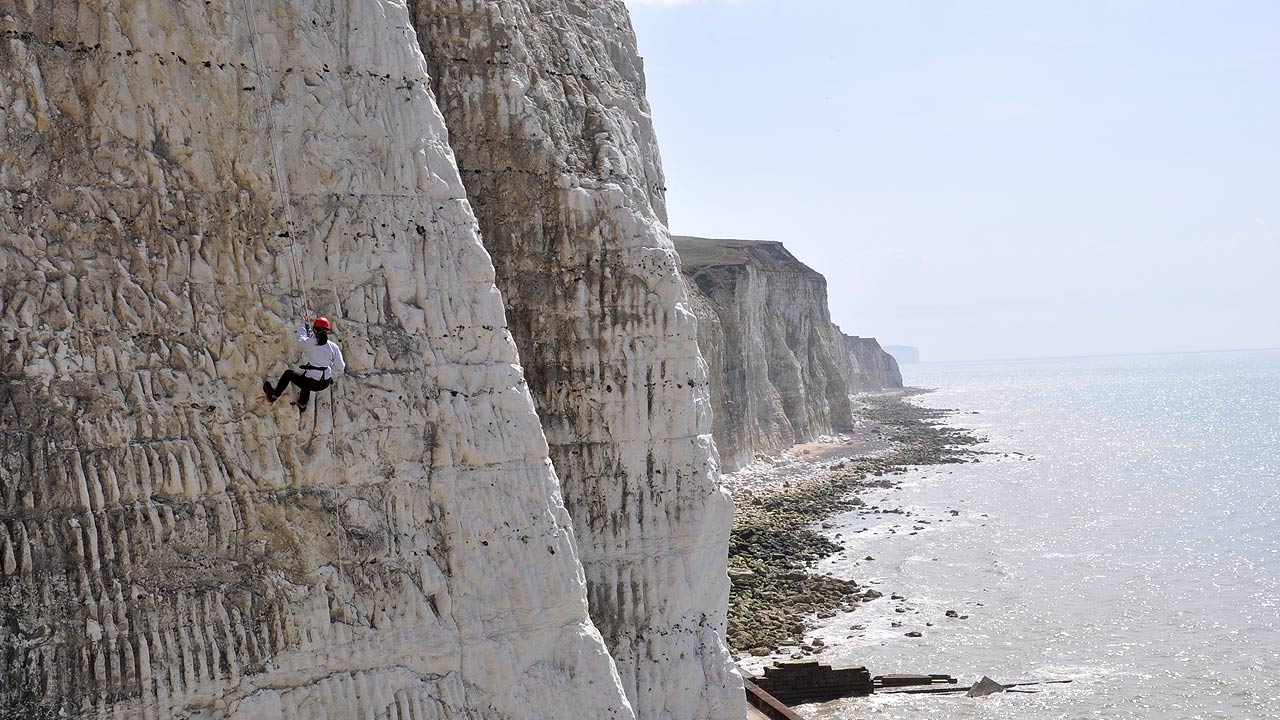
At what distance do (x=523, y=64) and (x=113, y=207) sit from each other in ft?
16.7

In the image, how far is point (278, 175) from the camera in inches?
352

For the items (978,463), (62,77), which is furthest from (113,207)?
(978,463)

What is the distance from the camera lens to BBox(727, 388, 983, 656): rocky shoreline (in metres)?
→ 28.5

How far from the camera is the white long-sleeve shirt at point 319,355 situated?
27.8 ft

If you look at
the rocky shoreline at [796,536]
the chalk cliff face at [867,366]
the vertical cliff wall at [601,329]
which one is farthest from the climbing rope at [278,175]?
the chalk cliff face at [867,366]

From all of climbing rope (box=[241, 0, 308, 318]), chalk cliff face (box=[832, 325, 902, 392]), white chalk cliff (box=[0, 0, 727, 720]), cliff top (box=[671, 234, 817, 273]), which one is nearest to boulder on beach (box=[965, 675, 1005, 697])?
white chalk cliff (box=[0, 0, 727, 720])

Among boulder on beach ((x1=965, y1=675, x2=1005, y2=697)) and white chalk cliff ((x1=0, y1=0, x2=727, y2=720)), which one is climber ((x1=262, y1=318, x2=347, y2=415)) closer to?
white chalk cliff ((x1=0, y1=0, x2=727, y2=720))

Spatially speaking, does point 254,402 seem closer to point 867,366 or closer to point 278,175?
point 278,175

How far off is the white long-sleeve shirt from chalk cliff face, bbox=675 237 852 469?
39.2 metres

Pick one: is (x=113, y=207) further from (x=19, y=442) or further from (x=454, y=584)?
(x=454, y=584)

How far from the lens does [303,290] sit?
891 centimetres

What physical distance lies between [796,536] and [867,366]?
115823 millimetres

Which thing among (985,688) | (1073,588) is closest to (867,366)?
(1073,588)

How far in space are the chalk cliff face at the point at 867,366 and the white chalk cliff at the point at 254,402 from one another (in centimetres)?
10184
